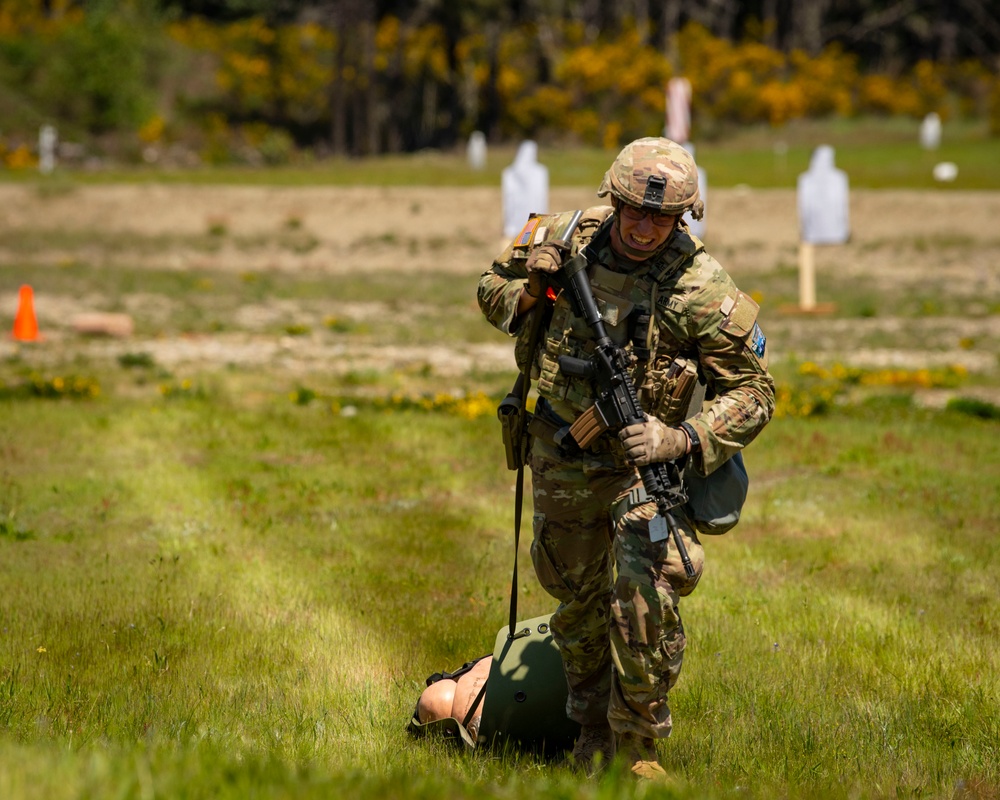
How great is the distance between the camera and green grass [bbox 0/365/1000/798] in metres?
5.03

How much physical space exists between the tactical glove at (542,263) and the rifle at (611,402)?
0.22ft

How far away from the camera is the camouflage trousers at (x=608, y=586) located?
4.95m

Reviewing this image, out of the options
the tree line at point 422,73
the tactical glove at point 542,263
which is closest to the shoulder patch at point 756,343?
the tactical glove at point 542,263

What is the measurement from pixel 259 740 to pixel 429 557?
3.07 metres

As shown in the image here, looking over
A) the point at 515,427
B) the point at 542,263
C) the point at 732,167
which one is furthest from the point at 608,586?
the point at 732,167

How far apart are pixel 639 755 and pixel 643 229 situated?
1.96 metres

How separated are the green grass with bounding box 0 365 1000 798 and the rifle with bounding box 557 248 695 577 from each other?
37.9 inches

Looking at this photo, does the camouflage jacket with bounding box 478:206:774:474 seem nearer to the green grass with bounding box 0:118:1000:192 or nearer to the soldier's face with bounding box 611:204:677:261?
the soldier's face with bounding box 611:204:677:261

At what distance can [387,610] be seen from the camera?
7.16 metres

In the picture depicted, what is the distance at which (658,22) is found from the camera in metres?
70.9

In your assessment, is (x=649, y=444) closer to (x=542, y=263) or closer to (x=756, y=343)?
(x=756, y=343)

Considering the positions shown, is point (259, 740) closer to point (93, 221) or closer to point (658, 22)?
point (93, 221)

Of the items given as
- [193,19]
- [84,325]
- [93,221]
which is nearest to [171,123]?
[193,19]

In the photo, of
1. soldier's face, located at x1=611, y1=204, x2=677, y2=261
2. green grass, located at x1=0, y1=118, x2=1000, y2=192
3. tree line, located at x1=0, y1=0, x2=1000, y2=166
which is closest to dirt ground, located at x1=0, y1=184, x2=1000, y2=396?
green grass, located at x1=0, y1=118, x2=1000, y2=192
